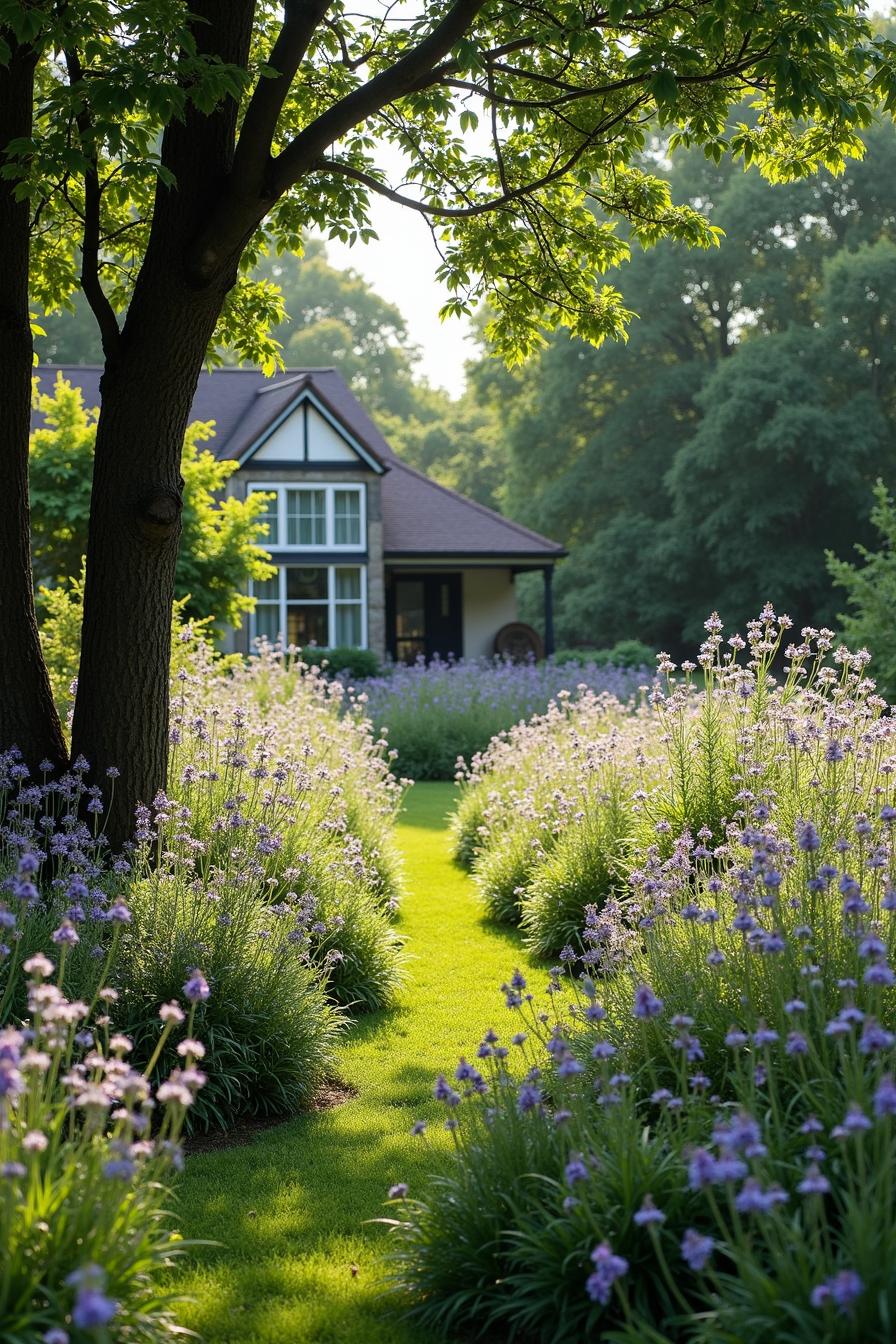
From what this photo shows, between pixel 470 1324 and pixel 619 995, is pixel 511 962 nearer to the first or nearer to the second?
pixel 619 995

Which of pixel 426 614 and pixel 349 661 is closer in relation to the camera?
pixel 349 661

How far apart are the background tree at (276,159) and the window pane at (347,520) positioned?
20.0 m

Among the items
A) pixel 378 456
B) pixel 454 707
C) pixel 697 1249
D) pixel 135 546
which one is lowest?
pixel 697 1249

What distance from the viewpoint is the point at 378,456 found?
28.1 m

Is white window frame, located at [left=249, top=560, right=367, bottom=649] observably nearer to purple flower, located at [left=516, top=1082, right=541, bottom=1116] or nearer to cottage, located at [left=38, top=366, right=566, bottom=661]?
cottage, located at [left=38, top=366, right=566, bottom=661]

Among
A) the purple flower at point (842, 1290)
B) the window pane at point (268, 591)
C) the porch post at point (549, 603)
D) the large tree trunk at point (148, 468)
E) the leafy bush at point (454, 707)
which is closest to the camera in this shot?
the purple flower at point (842, 1290)

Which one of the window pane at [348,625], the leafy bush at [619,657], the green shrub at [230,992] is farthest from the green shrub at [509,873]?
the window pane at [348,625]

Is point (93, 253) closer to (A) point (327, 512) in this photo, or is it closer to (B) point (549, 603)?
(A) point (327, 512)

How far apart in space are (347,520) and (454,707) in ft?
37.6

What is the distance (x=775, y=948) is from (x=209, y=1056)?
9.52ft

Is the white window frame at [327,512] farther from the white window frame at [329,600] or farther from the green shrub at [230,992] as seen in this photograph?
the green shrub at [230,992]

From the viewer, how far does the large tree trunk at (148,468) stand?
6.16m

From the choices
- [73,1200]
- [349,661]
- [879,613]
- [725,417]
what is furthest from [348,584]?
[73,1200]

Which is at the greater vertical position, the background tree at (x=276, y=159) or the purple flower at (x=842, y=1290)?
the background tree at (x=276, y=159)
